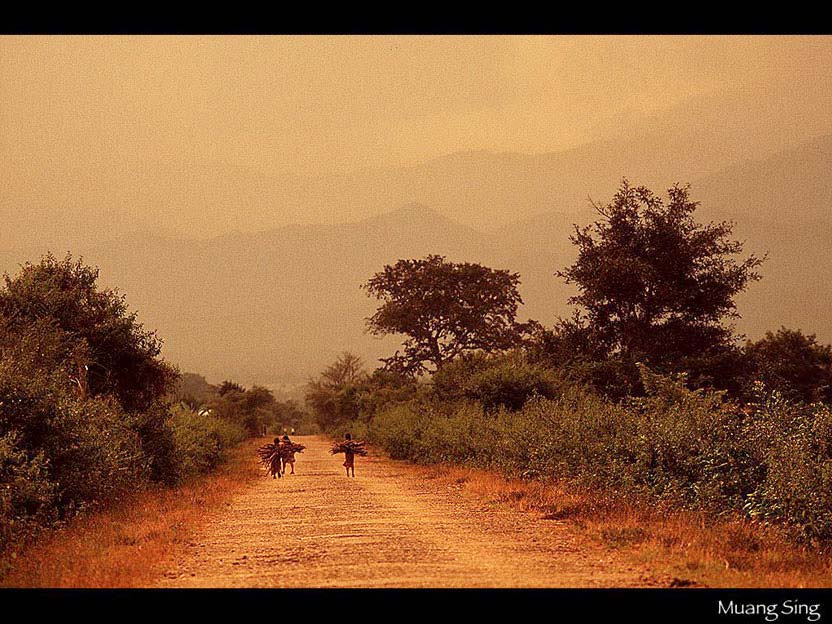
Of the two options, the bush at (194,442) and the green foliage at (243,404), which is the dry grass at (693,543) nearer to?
the bush at (194,442)

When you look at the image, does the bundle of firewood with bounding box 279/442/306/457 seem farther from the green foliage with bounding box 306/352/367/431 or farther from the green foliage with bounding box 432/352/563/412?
the green foliage with bounding box 306/352/367/431

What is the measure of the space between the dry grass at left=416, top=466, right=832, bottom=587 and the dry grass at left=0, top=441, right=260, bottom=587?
558 centimetres

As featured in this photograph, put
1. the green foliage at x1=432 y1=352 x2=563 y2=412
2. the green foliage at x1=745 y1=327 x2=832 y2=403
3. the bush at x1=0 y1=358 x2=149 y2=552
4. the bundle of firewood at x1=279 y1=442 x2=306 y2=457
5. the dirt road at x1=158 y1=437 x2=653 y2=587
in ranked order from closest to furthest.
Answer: the dirt road at x1=158 y1=437 x2=653 y2=587
the bush at x1=0 y1=358 x2=149 y2=552
the bundle of firewood at x1=279 y1=442 x2=306 y2=457
the green foliage at x1=432 y1=352 x2=563 y2=412
the green foliage at x1=745 y1=327 x2=832 y2=403

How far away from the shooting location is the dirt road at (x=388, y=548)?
352 inches

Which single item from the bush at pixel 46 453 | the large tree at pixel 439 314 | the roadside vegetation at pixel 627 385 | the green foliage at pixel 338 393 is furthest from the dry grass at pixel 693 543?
the green foliage at pixel 338 393

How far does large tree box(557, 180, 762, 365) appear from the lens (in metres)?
30.3

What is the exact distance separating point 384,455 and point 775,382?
15937 millimetres

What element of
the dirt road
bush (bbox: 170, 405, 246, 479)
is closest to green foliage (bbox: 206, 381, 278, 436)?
bush (bbox: 170, 405, 246, 479)

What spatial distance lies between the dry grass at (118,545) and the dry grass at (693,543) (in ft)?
18.3

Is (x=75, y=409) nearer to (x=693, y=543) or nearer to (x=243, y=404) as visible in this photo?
(x=693, y=543)

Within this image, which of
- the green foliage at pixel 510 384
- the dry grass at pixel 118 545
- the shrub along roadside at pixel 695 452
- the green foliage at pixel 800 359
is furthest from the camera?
the green foliage at pixel 800 359

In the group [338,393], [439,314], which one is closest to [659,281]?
[439,314]

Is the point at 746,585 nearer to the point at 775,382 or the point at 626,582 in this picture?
the point at 626,582

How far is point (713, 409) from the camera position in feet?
49.8
